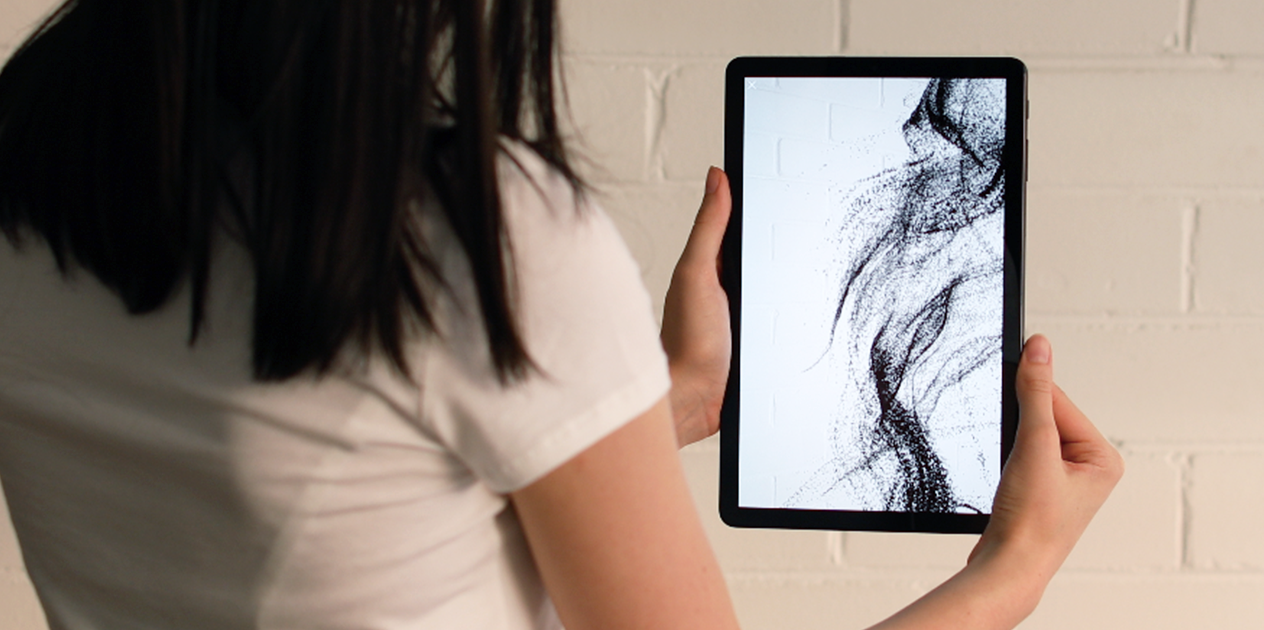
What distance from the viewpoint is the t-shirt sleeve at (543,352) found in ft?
0.90

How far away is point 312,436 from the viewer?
28cm

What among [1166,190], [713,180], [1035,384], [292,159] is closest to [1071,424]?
[1035,384]

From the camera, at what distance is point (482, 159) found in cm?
26

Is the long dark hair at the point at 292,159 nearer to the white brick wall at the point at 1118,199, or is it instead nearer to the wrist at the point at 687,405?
the wrist at the point at 687,405

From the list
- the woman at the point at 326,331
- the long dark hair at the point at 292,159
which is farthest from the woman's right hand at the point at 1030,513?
the long dark hair at the point at 292,159

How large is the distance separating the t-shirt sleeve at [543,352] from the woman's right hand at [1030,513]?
22cm

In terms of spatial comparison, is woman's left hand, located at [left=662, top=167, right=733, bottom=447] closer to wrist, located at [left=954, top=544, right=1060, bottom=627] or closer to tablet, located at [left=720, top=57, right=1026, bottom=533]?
tablet, located at [left=720, top=57, right=1026, bottom=533]

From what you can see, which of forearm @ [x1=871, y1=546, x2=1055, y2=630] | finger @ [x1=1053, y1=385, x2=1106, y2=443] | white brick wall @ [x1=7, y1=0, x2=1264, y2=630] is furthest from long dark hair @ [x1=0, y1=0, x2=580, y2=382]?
white brick wall @ [x1=7, y1=0, x2=1264, y2=630]

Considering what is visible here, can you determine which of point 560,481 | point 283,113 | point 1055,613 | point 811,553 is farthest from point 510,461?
point 1055,613

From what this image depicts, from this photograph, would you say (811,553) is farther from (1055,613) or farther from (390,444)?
(390,444)

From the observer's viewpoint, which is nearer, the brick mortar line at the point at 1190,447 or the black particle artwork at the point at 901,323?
the black particle artwork at the point at 901,323

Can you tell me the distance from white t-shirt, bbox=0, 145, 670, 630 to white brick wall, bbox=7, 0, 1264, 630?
56 cm

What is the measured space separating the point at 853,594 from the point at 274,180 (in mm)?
752

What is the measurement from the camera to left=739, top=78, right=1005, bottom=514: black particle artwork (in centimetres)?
59
